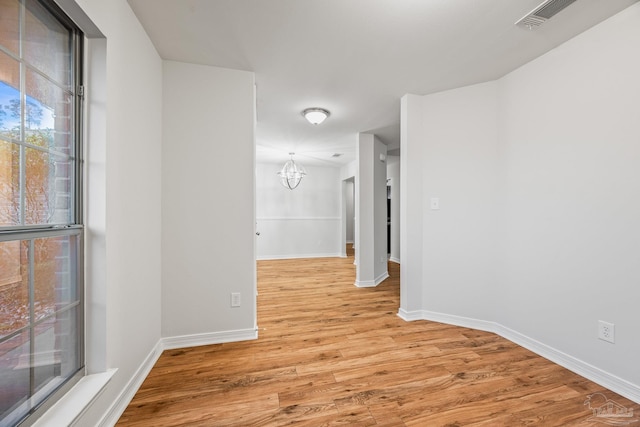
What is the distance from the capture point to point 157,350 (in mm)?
2002

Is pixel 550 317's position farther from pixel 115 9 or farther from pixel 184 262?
pixel 115 9

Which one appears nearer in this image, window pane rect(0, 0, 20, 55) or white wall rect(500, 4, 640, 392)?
window pane rect(0, 0, 20, 55)

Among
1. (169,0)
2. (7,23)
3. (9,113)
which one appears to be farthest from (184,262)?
(169,0)

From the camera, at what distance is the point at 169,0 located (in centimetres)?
154

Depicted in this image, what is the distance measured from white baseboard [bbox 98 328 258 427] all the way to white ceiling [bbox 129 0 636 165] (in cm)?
234

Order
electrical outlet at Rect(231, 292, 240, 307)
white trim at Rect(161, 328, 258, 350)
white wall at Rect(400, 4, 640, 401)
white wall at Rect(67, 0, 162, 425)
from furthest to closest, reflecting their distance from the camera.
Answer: electrical outlet at Rect(231, 292, 240, 307) → white trim at Rect(161, 328, 258, 350) → white wall at Rect(400, 4, 640, 401) → white wall at Rect(67, 0, 162, 425)

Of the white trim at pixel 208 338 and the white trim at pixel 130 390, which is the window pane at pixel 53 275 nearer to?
the white trim at pixel 130 390

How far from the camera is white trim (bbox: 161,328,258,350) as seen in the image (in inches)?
84.5

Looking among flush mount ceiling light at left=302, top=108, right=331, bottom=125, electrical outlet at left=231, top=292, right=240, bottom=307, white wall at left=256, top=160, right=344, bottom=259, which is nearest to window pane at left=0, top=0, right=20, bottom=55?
electrical outlet at left=231, top=292, right=240, bottom=307

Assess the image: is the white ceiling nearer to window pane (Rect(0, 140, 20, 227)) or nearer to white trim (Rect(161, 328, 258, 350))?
window pane (Rect(0, 140, 20, 227))

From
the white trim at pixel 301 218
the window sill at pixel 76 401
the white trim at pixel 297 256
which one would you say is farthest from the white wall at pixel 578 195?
the white trim at pixel 301 218

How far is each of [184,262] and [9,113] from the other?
4.91 ft

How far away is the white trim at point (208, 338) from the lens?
2146 mm

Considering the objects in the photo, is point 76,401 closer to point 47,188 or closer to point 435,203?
point 47,188
